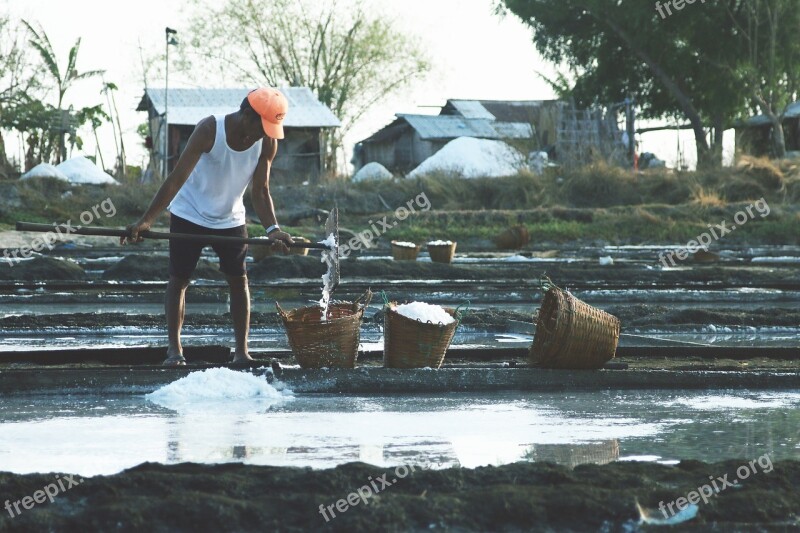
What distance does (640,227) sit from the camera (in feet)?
91.0

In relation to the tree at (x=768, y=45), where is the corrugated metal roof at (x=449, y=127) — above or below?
below

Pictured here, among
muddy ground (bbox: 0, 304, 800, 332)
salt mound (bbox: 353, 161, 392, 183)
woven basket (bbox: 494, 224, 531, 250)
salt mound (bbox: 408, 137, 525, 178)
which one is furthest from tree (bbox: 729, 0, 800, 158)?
muddy ground (bbox: 0, 304, 800, 332)

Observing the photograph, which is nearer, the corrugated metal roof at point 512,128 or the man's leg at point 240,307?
the man's leg at point 240,307

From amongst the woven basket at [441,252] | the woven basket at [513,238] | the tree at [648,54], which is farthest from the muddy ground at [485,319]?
the tree at [648,54]

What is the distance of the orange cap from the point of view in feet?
22.2

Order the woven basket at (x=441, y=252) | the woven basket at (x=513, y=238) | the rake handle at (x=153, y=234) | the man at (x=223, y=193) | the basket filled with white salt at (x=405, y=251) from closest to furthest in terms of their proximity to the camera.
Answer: the rake handle at (x=153, y=234) → the man at (x=223, y=193) → the woven basket at (x=441, y=252) → the basket filled with white salt at (x=405, y=251) → the woven basket at (x=513, y=238)

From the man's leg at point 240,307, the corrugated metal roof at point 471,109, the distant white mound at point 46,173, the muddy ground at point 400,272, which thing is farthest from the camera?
the corrugated metal roof at point 471,109

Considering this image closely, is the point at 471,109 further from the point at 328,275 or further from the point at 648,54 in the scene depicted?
the point at 328,275

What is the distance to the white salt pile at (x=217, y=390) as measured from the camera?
6410 mm

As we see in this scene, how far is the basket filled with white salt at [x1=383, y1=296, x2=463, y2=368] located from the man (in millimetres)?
815

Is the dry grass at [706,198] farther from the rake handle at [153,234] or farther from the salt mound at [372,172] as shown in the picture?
the rake handle at [153,234]

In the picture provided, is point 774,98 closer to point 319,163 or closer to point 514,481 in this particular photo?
point 319,163

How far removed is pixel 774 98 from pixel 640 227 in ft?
44.6

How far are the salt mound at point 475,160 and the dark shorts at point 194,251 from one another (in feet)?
90.1
